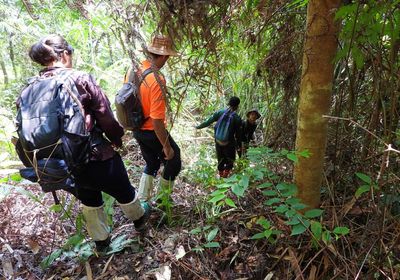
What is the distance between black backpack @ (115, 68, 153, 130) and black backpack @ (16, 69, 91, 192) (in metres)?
0.72

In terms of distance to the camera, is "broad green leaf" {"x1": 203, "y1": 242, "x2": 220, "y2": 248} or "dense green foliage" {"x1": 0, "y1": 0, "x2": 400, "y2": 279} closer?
"dense green foliage" {"x1": 0, "y1": 0, "x2": 400, "y2": 279}

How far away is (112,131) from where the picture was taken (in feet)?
8.71

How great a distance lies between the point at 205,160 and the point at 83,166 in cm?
290

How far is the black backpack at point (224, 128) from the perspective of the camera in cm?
450

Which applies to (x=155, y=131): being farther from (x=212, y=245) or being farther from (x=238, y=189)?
(x=238, y=189)

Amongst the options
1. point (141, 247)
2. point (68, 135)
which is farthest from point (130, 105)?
point (141, 247)

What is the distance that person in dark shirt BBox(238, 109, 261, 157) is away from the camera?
180 inches

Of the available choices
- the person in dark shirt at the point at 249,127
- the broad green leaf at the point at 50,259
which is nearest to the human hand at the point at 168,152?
the broad green leaf at the point at 50,259

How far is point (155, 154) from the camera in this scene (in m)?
3.49

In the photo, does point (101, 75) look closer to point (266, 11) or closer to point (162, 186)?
point (162, 186)

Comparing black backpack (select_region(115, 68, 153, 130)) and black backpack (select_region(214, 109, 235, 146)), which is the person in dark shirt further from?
black backpack (select_region(115, 68, 153, 130))

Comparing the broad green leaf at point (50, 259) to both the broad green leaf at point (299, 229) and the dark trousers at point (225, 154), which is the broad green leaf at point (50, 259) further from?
the dark trousers at point (225, 154)

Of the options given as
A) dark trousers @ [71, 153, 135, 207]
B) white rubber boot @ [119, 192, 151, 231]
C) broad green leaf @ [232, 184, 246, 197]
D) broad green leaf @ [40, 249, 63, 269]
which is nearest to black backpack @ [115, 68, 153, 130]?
dark trousers @ [71, 153, 135, 207]

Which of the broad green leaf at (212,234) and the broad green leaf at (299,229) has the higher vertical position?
the broad green leaf at (299,229)
